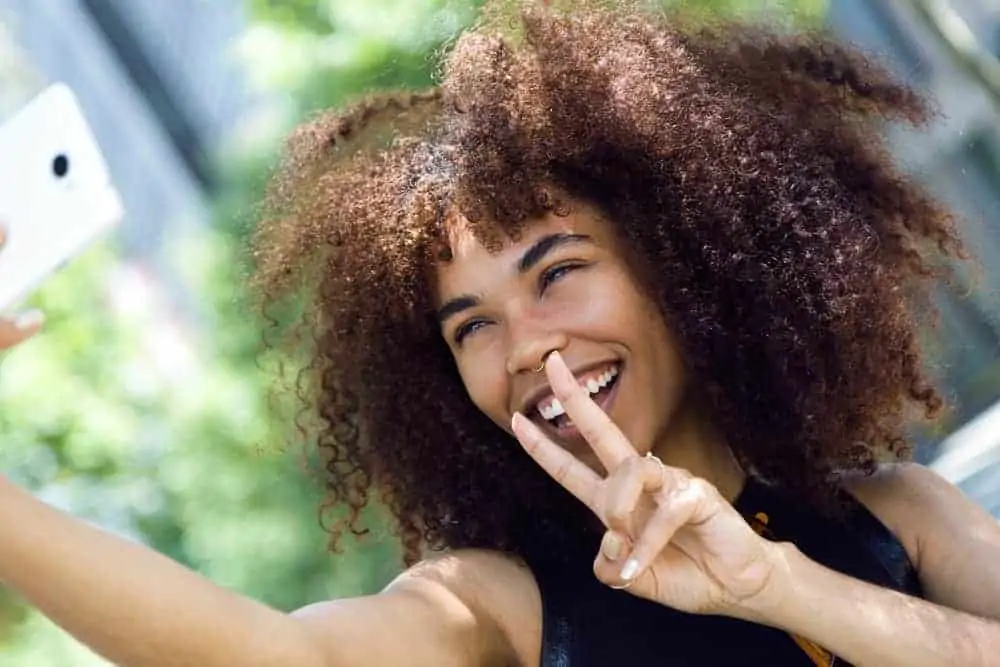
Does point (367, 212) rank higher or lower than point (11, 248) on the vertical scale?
lower

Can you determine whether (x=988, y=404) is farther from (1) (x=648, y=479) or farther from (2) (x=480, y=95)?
(1) (x=648, y=479)

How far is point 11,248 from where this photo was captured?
76 cm

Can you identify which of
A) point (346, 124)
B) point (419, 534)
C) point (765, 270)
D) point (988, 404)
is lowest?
point (988, 404)

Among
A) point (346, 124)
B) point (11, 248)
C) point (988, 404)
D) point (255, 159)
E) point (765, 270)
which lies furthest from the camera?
point (988, 404)

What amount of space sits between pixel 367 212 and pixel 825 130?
44cm

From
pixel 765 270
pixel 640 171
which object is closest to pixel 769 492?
pixel 765 270

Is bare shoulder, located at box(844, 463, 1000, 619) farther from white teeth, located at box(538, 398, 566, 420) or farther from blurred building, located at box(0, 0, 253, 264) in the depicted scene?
blurred building, located at box(0, 0, 253, 264)

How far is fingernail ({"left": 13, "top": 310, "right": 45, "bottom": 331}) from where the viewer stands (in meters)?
0.75

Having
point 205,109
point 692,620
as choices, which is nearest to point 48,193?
point 692,620

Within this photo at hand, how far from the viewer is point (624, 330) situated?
1123mm

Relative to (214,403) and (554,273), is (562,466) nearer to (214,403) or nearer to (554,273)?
(554,273)

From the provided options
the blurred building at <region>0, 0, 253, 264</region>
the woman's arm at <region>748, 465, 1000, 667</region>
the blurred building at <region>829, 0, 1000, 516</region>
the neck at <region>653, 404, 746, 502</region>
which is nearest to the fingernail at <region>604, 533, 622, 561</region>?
the woman's arm at <region>748, 465, 1000, 667</region>

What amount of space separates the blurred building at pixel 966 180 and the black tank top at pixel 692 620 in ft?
3.02

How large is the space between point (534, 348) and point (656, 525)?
25cm
